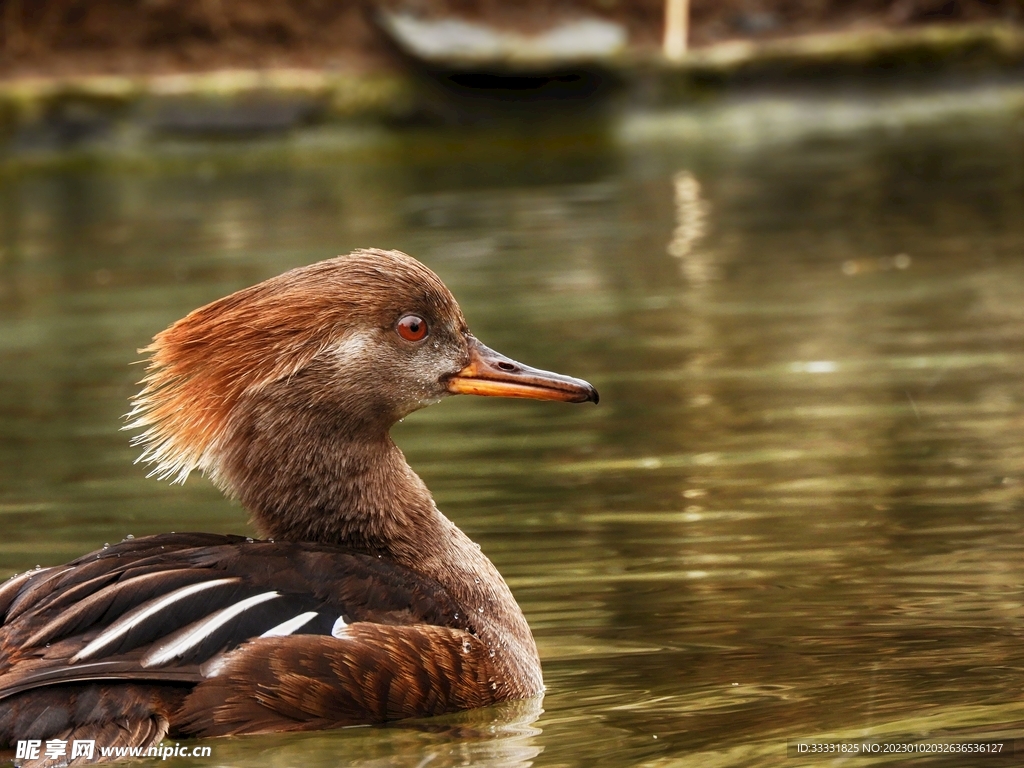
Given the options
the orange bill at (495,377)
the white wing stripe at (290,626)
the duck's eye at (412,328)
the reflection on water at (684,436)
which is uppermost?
the duck's eye at (412,328)

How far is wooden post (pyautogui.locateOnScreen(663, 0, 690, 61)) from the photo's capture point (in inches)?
747

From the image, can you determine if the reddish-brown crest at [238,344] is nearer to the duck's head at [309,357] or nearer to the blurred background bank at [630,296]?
the duck's head at [309,357]

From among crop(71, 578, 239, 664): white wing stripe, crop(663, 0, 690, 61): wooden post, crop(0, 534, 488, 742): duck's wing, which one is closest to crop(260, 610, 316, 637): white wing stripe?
crop(0, 534, 488, 742): duck's wing

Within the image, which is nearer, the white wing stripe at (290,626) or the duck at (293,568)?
the duck at (293,568)

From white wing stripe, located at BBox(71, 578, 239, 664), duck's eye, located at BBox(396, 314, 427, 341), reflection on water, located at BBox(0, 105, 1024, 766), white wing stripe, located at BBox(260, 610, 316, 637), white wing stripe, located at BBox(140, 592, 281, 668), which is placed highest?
duck's eye, located at BBox(396, 314, 427, 341)

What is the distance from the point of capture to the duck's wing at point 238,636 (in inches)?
150

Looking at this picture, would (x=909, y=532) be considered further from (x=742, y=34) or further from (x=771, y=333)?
(x=742, y=34)

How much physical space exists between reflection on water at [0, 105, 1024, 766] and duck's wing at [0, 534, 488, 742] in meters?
0.09

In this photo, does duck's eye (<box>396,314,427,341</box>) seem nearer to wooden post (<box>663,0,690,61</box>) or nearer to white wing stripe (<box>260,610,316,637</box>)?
white wing stripe (<box>260,610,316,637</box>)

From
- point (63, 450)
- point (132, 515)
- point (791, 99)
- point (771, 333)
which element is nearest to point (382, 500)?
point (132, 515)

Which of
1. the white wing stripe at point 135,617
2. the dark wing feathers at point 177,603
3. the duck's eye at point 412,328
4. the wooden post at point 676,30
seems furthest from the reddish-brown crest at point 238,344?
the wooden post at point 676,30

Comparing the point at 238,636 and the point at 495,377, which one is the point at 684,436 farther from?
the point at 238,636

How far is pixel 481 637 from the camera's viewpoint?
4.37m

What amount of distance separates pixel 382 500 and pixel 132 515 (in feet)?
6.13
